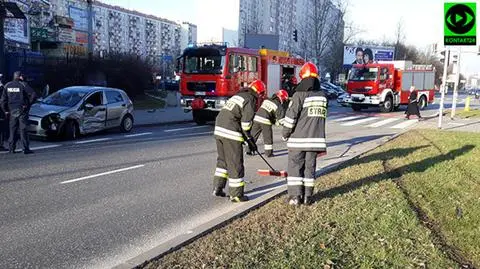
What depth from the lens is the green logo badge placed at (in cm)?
1336

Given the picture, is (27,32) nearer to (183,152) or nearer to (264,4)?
(183,152)

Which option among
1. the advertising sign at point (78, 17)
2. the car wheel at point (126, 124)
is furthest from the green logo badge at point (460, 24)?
the advertising sign at point (78, 17)

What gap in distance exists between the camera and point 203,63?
724 inches

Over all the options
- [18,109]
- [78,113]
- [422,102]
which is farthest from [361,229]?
[422,102]

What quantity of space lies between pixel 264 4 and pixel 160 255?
97.4 meters

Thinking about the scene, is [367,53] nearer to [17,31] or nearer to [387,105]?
[387,105]

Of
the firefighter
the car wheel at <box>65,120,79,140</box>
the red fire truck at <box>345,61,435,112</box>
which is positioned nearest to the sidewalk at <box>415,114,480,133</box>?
the red fire truck at <box>345,61,435,112</box>

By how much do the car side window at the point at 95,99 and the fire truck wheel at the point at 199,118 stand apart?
513 centimetres

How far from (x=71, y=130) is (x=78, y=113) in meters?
0.55

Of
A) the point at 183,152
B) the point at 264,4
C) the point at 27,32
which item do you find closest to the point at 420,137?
the point at 183,152

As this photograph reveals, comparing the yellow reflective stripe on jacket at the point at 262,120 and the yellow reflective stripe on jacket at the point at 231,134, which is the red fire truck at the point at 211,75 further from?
the yellow reflective stripe on jacket at the point at 231,134

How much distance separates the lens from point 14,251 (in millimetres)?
4707

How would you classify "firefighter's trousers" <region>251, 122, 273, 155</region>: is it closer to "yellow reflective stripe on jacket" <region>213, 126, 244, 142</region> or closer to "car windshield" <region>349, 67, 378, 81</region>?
"yellow reflective stripe on jacket" <region>213, 126, 244, 142</region>

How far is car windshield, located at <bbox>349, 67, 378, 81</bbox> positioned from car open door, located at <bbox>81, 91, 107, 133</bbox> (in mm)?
17932
